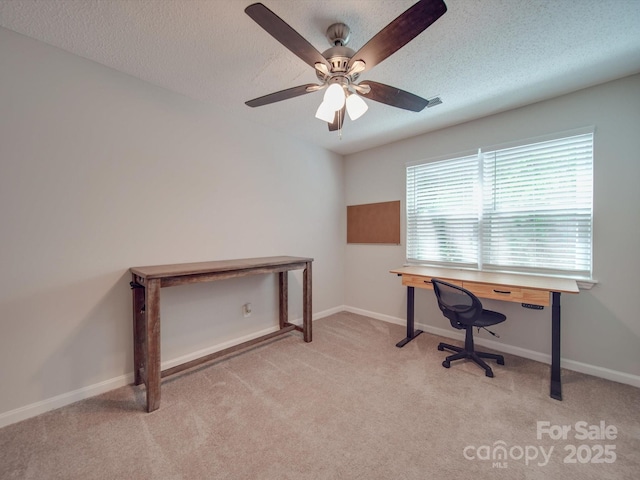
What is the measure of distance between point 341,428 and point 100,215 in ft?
7.62

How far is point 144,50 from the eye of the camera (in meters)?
1.84

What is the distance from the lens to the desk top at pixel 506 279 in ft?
6.72

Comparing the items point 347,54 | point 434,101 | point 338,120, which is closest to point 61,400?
point 338,120

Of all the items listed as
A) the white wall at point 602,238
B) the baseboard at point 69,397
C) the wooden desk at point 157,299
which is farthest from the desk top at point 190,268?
the white wall at point 602,238

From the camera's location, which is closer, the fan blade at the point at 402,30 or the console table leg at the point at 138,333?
the fan blade at the point at 402,30

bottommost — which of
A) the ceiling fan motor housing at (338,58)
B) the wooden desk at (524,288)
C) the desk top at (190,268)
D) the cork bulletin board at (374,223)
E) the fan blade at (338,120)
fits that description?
the wooden desk at (524,288)

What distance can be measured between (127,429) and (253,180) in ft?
7.74

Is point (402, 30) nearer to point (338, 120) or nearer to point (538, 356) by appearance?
point (338, 120)

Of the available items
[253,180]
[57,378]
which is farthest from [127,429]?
[253,180]

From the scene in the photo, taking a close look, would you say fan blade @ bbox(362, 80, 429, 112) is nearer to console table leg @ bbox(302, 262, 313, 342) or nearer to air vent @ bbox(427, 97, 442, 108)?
air vent @ bbox(427, 97, 442, 108)

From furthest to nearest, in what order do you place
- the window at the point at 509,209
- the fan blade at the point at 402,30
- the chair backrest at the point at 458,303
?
the window at the point at 509,209, the chair backrest at the point at 458,303, the fan blade at the point at 402,30

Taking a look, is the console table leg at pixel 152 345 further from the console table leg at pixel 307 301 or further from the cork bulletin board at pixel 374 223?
the cork bulletin board at pixel 374 223

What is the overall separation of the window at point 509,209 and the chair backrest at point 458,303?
862 millimetres

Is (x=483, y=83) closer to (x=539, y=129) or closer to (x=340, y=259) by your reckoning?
(x=539, y=129)
